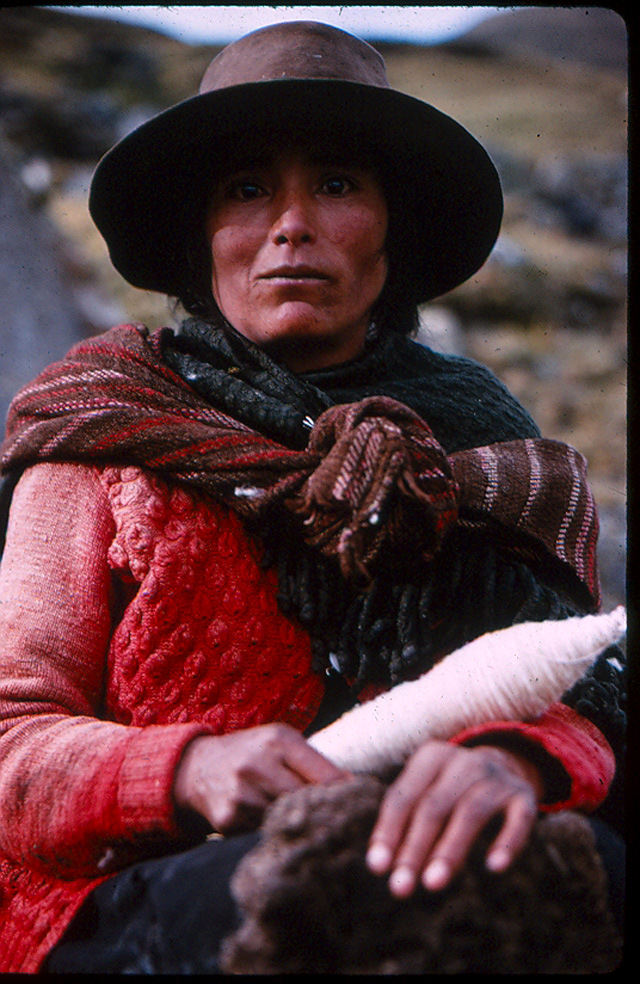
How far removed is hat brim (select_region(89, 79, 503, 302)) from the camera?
49.5 inches

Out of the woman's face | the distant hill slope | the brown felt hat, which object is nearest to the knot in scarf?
the woman's face

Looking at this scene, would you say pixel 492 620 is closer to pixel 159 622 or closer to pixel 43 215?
pixel 159 622

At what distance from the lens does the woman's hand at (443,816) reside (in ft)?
2.59

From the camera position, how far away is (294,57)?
49.8 inches

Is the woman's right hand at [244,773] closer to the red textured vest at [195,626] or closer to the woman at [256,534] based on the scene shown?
the woman at [256,534]

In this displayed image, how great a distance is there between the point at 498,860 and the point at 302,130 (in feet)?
3.33

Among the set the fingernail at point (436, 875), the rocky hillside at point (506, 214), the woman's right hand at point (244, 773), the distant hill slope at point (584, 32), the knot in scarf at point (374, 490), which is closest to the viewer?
the fingernail at point (436, 875)

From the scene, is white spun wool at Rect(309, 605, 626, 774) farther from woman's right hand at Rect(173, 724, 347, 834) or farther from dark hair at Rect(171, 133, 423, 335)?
dark hair at Rect(171, 133, 423, 335)

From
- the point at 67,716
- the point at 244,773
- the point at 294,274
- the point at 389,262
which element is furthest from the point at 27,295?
the point at 244,773

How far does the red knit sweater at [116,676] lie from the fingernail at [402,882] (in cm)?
20

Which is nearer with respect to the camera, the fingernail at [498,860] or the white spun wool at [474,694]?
the fingernail at [498,860]

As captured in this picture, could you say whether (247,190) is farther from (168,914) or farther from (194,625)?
(168,914)

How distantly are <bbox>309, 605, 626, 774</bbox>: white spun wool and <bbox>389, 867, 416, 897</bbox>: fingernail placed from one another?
0.17 m

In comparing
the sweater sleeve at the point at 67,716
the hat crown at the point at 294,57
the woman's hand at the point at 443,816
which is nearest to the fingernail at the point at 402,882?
the woman's hand at the point at 443,816
